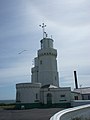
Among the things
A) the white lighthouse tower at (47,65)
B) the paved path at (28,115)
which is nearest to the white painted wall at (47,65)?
the white lighthouse tower at (47,65)

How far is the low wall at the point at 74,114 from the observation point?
43.0ft

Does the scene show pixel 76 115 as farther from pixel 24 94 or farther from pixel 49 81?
pixel 49 81

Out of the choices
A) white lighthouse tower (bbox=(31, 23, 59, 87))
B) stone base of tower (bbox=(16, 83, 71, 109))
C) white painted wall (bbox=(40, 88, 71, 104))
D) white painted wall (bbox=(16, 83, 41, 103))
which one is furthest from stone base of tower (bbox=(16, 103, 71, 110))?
white lighthouse tower (bbox=(31, 23, 59, 87))

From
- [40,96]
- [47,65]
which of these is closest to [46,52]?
[47,65]

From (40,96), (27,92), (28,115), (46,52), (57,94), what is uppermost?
(46,52)

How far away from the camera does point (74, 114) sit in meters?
15.6

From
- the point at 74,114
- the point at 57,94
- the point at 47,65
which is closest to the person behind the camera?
the point at 74,114

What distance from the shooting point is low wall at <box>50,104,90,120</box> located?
13.1m

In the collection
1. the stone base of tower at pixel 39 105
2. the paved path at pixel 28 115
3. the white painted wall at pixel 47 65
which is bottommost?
the paved path at pixel 28 115

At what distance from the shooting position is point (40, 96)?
138 ft

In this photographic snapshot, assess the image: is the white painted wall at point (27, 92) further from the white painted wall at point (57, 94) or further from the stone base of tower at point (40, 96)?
the white painted wall at point (57, 94)

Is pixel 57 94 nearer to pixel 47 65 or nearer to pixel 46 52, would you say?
pixel 47 65

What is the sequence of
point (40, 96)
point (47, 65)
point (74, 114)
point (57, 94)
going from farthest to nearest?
point (47, 65) < point (40, 96) < point (57, 94) < point (74, 114)

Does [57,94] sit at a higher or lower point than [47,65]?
lower
